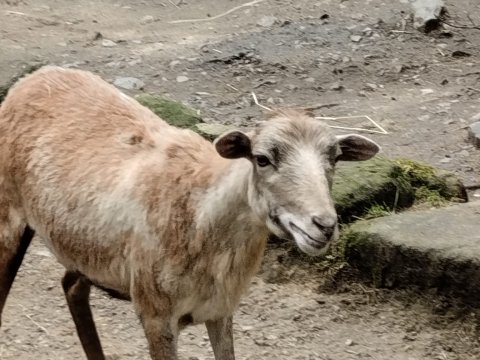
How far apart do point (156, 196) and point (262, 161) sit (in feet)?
2.07

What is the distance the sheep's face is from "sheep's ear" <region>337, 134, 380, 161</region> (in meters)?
0.08

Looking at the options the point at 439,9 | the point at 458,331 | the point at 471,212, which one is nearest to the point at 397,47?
the point at 439,9

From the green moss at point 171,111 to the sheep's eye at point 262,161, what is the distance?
10.5 ft

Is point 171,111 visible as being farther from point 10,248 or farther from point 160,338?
point 160,338

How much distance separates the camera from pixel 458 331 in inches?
214

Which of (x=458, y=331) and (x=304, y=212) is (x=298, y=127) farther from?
(x=458, y=331)

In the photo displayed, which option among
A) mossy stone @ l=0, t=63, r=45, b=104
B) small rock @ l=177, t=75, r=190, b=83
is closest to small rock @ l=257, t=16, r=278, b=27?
small rock @ l=177, t=75, r=190, b=83

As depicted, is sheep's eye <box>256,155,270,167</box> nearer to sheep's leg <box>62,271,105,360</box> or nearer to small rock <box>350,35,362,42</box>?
sheep's leg <box>62,271,105,360</box>

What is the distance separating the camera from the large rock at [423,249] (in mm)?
5453

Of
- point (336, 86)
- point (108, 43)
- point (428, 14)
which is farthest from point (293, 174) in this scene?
point (428, 14)

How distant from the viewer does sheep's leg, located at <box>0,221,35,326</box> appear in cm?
478

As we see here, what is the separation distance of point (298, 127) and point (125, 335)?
226cm

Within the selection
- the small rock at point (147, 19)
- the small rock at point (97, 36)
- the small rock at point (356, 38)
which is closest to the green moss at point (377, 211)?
the small rock at point (356, 38)

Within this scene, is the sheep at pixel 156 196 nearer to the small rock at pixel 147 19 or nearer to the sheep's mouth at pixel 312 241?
the sheep's mouth at pixel 312 241
